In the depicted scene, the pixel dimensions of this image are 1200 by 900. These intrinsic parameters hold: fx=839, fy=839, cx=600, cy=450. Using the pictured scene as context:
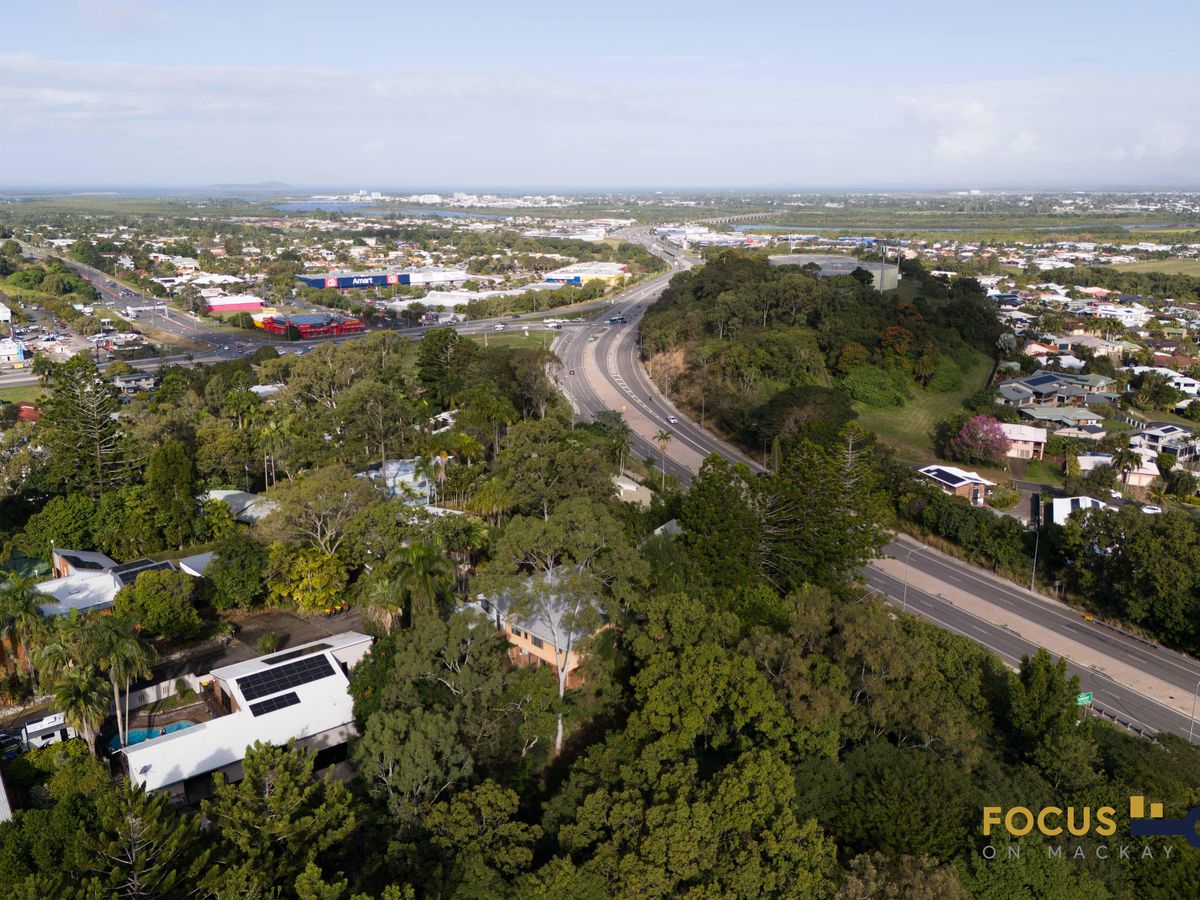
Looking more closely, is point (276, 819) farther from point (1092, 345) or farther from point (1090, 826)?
point (1092, 345)

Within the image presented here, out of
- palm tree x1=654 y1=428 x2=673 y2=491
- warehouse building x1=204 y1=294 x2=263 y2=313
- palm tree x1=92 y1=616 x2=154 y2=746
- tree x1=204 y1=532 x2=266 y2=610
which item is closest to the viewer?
palm tree x1=92 y1=616 x2=154 y2=746

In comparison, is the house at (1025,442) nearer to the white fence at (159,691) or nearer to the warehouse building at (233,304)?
the white fence at (159,691)

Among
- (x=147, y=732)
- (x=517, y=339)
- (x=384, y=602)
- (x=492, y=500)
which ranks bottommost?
(x=147, y=732)

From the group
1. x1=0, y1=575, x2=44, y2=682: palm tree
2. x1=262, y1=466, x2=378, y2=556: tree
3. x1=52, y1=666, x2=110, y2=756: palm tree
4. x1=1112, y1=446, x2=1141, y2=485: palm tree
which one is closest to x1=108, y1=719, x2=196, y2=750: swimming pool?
x1=52, y1=666, x2=110, y2=756: palm tree

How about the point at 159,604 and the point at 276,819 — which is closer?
the point at 276,819

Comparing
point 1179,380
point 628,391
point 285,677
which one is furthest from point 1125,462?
point 285,677

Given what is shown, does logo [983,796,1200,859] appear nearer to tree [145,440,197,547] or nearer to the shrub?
tree [145,440,197,547]

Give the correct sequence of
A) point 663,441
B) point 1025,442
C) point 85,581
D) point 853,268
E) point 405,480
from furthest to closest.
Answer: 1. point 853,268
2. point 663,441
3. point 1025,442
4. point 405,480
5. point 85,581
